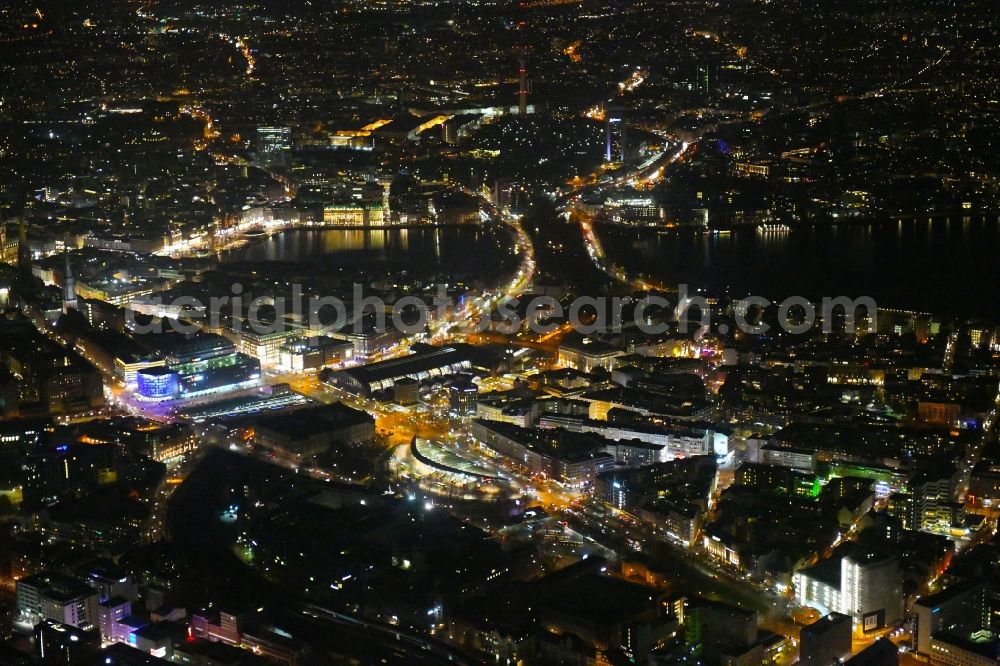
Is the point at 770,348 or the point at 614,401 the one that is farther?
the point at 770,348

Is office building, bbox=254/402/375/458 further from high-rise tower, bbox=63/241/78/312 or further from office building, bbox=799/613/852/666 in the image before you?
high-rise tower, bbox=63/241/78/312

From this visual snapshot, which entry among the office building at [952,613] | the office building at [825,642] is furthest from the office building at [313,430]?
the office building at [952,613]

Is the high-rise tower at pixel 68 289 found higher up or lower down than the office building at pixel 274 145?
lower down

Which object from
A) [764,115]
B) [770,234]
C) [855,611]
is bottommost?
[855,611]

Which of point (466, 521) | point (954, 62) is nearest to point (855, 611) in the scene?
point (466, 521)

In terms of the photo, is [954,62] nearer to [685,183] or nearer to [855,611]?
[685,183]

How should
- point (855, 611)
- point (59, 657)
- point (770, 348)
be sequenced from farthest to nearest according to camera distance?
point (770, 348), point (855, 611), point (59, 657)

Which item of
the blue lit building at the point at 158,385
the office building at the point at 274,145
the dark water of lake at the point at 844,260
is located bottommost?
the blue lit building at the point at 158,385

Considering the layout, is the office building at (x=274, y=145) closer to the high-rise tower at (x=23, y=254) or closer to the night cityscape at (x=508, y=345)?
the night cityscape at (x=508, y=345)

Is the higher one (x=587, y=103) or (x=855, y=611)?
(x=587, y=103)
